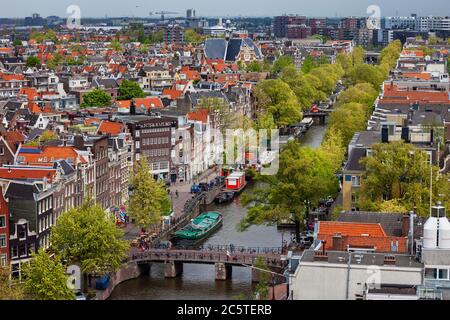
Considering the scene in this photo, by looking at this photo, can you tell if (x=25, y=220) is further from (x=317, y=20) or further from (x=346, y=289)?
(x=317, y=20)

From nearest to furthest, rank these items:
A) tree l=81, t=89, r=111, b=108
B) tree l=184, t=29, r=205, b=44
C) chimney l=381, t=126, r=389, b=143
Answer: chimney l=381, t=126, r=389, b=143
tree l=81, t=89, r=111, b=108
tree l=184, t=29, r=205, b=44

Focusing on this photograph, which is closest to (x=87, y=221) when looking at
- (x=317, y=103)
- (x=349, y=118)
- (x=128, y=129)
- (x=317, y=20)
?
(x=128, y=129)

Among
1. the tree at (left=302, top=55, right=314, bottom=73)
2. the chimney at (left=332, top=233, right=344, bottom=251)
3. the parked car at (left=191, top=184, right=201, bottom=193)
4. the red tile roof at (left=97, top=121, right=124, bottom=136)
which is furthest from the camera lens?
the tree at (left=302, top=55, right=314, bottom=73)

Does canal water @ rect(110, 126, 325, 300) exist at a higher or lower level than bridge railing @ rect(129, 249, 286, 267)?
lower

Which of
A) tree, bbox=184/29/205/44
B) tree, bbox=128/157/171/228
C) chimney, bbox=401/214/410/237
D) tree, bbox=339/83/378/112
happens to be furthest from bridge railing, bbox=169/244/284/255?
tree, bbox=184/29/205/44

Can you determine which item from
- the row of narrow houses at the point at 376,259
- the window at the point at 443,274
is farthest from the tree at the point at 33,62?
the window at the point at 443,274

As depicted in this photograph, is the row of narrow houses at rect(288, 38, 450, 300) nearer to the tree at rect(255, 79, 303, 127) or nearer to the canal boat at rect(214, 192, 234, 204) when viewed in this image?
the canal boat at rect(214, 192, 234, 204)
